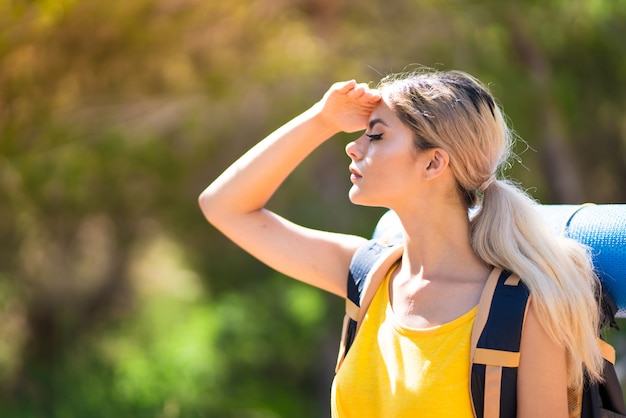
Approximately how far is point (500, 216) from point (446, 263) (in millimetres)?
166

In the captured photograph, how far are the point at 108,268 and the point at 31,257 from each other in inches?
51.1

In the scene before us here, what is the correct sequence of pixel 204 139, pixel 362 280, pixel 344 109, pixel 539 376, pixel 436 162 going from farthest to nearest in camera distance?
pixel 204 139, pixel 344 109, pixel 362 280, pixel 436 162, pixel 539 376

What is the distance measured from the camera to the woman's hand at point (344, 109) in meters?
2.02

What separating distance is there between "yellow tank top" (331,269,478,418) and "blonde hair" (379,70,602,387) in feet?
0.53

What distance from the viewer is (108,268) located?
25.2ft

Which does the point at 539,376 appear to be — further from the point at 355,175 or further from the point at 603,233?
the point at 355,175

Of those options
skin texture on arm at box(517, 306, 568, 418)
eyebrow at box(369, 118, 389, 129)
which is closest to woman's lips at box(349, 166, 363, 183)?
eyebrow at box(369, 118, 389, 129)

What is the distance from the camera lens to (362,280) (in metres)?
1.92

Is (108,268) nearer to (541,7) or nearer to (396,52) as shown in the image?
(396,52)

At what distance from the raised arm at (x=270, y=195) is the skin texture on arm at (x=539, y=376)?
1.81 ft

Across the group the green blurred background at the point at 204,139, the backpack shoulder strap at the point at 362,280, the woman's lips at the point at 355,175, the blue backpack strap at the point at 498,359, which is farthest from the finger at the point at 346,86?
the green blurred background at the point at 204,139

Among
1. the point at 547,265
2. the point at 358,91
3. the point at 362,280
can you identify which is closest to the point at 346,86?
the point at 358,91

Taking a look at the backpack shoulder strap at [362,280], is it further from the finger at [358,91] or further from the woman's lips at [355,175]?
the finger at [358,91]

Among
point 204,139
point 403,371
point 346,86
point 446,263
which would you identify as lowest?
point 204,139
